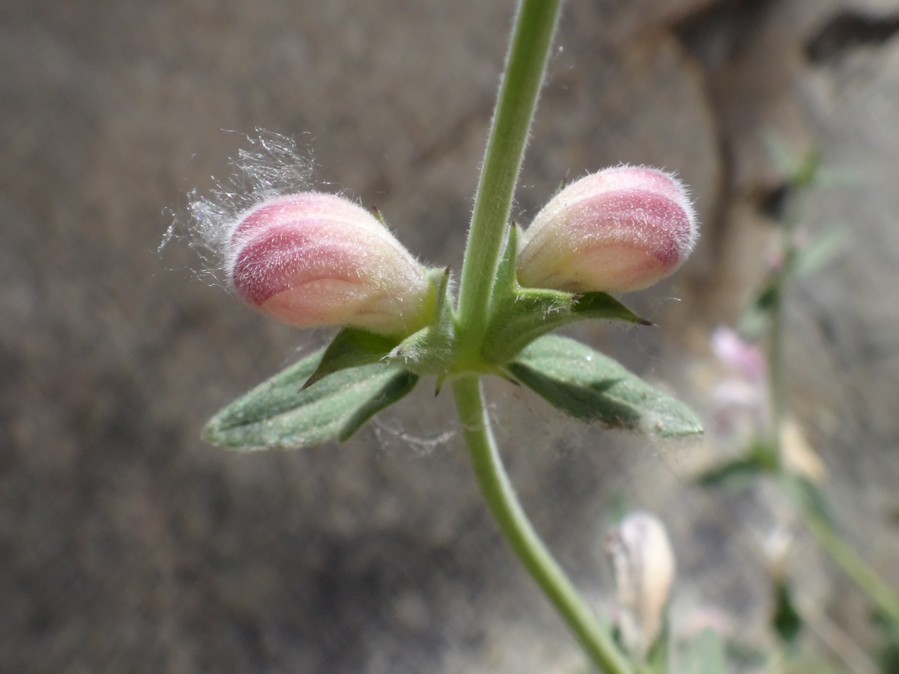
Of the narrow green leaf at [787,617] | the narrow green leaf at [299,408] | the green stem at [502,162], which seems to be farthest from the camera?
the narrow green leaf at [787,617]

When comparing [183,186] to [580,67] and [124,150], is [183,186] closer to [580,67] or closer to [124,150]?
[124,150]

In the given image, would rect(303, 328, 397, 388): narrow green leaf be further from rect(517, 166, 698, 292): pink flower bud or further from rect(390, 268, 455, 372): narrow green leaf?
rect(517, 166, 698, 292): pink flower bud

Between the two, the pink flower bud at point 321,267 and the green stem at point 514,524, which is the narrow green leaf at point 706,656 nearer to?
the green stem at point 514,524

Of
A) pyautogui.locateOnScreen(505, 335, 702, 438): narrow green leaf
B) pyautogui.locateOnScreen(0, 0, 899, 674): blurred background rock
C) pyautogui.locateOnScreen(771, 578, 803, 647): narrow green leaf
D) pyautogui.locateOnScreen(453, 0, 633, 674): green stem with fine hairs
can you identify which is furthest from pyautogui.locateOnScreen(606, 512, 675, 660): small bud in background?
pyautogui.locateOnScreen(0, 0, 899, 674): blurred background rock

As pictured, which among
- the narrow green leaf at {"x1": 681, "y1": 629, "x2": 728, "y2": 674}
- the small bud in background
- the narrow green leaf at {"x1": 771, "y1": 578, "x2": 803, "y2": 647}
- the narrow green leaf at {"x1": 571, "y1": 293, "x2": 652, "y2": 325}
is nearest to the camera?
the narrow green leaf at {"x1": 571, "y1": 293, "x2": 652, "y2": 325}

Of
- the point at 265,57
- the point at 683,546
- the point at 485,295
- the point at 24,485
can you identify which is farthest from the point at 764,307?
the point at 24,485

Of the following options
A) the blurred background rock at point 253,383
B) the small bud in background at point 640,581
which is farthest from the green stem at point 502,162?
the blurred background rock at point 253,383
